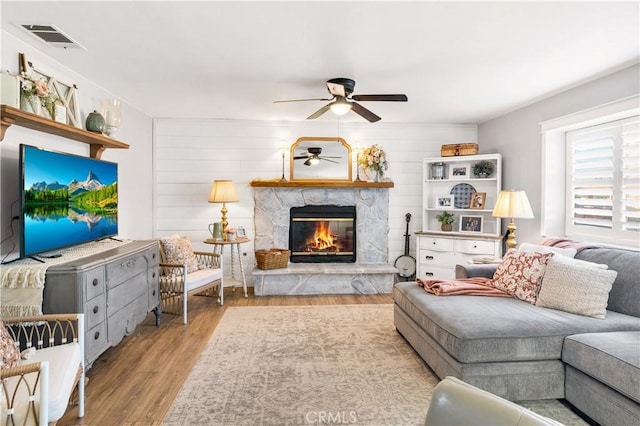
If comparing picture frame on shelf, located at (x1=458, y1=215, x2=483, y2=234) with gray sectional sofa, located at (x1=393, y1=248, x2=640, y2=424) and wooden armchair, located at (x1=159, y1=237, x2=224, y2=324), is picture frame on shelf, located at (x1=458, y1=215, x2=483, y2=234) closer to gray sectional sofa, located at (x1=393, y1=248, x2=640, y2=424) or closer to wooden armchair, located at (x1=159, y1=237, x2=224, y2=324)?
gray sectional sofa, located at (x1=393, y1=248, x2=640, y2=424)

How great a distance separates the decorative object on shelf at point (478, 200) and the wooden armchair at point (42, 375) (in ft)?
15.6

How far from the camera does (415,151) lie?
5.73 m

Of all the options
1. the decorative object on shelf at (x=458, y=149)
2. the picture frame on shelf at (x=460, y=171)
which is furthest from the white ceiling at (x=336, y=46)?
the picture frame on shelf at (x=460, y=171)

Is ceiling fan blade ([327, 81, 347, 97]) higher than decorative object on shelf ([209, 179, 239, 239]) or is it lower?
higher

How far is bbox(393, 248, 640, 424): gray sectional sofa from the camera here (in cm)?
199

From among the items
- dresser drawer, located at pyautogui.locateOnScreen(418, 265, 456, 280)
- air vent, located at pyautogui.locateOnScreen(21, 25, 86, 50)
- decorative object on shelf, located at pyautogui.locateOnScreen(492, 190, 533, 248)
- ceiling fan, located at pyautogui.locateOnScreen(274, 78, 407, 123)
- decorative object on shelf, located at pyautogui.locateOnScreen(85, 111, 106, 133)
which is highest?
air vent, located at pyautogui.locateOnScreen(21, 25, 86, 50)

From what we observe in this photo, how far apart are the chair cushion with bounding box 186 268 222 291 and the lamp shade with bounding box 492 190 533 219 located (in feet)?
10.6

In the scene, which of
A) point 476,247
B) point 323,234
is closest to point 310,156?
point 323,234

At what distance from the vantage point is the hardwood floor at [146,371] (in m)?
2.23

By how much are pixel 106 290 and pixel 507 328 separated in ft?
8.86

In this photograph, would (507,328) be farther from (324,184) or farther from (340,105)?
(324,184)

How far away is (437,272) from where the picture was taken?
524 cm

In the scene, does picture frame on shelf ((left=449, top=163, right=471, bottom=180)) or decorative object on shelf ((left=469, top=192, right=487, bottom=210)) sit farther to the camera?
picture frame on shelf ((left=449, top=163, right=471, bottom=180))

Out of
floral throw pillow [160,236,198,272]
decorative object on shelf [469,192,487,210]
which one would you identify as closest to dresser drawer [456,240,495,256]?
decorative object on shelf [469,192,487,210]
